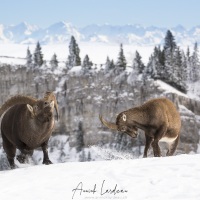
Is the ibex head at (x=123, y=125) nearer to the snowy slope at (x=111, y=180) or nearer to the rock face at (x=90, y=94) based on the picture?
the snowy slope at (x=111, y=180)

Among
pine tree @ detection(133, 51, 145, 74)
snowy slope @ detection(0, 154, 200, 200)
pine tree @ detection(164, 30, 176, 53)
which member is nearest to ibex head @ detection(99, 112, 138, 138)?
snowy slope @ detection(0, 154, 200, 200)

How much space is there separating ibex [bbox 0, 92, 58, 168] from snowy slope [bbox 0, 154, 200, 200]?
125 centimetres

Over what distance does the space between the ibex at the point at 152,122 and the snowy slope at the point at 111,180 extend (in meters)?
2.82

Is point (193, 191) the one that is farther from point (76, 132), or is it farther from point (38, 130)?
point (76, 132)

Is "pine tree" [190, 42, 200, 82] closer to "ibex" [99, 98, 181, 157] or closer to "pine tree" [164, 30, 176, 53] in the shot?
"pine tree" [164, 30, 176, 53]

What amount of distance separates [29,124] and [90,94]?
104 m

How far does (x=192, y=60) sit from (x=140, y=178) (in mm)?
131076

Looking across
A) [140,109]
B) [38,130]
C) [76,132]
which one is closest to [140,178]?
[38,130]

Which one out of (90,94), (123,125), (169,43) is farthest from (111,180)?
(169,43)

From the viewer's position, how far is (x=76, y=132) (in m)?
117

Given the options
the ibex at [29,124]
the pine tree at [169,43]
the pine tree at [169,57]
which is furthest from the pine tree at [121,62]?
the ibex at [29,124]

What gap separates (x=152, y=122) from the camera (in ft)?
48.6

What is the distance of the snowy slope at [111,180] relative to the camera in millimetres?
8727

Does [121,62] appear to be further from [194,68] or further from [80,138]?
[194,68]
